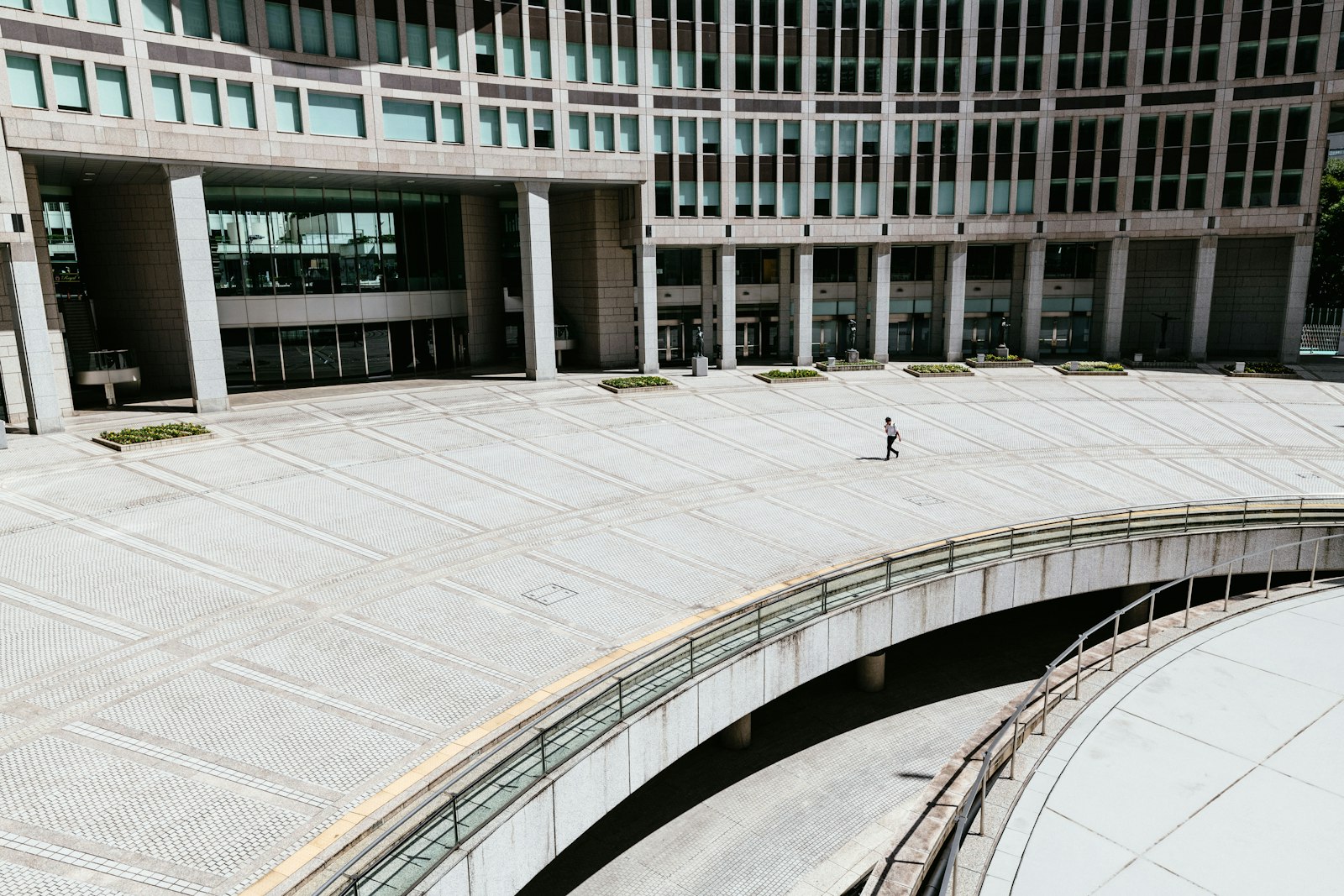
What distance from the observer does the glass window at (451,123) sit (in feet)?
112

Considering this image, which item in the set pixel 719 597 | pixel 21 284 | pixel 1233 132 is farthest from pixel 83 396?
pixel 1233 132

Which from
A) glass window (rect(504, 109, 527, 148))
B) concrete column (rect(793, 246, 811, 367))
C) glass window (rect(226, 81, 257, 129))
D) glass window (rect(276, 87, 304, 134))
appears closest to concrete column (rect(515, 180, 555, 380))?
glass window (rect(504, 109, 527, 148))

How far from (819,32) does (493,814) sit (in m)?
40.6

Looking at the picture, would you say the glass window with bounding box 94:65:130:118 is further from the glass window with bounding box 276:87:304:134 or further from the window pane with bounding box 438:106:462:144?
the window pane with bounding box 438:106:462:144

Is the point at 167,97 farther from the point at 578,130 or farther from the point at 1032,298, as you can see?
the point at 1032,298

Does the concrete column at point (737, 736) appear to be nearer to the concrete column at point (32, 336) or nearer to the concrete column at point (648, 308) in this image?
the concrete column at point (32, 336)

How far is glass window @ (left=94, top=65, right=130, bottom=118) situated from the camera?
2709 cm

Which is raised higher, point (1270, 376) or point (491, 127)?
point (491, 127)

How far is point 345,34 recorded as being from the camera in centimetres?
3203

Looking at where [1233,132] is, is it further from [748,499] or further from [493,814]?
[493,814]

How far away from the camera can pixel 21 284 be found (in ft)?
86.1

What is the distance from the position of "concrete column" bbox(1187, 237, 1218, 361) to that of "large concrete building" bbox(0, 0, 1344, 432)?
192 mm

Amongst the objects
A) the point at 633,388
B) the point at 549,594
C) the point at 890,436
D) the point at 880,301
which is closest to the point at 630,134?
the point at 633,388

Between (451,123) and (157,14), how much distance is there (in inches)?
401
